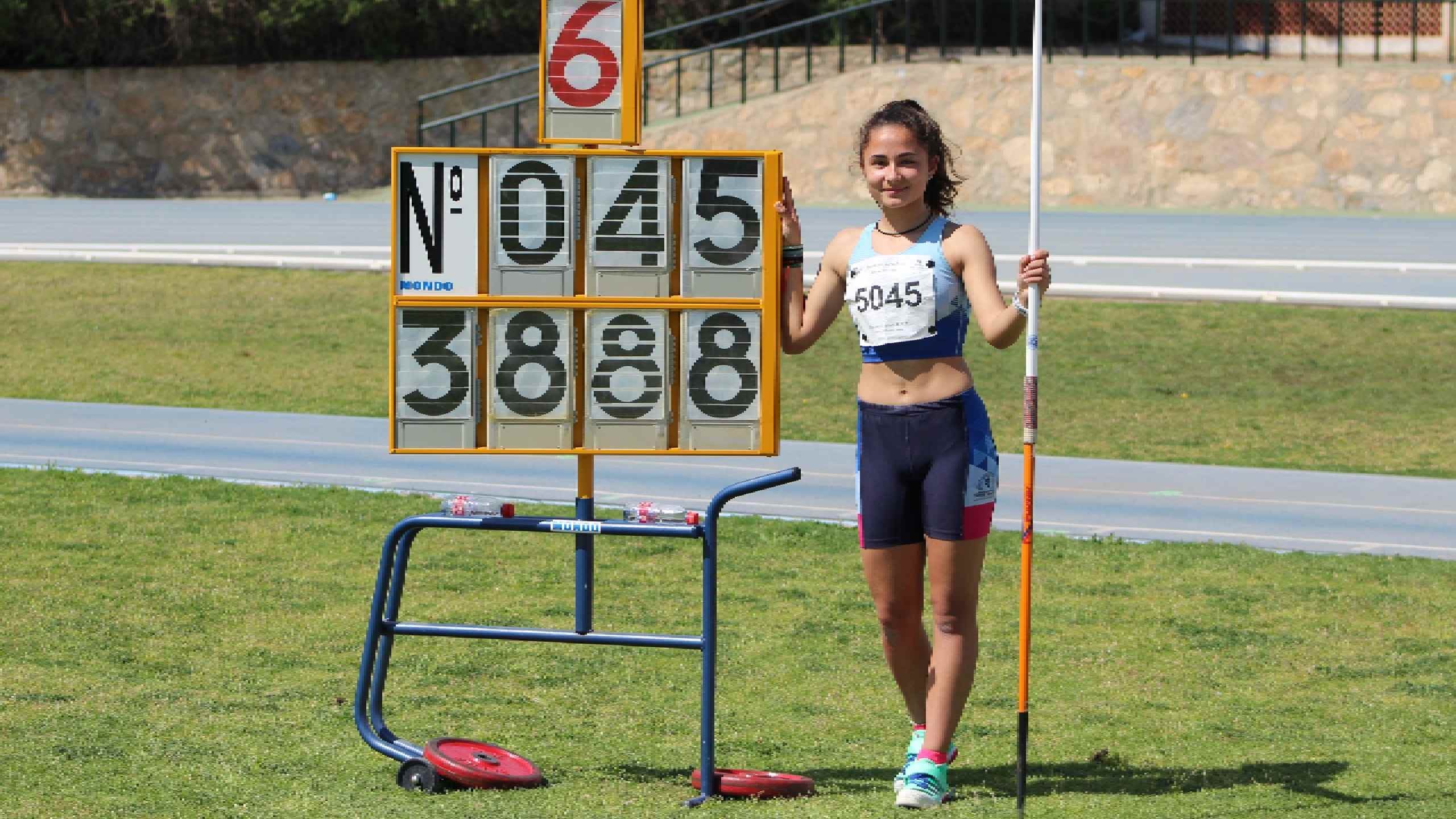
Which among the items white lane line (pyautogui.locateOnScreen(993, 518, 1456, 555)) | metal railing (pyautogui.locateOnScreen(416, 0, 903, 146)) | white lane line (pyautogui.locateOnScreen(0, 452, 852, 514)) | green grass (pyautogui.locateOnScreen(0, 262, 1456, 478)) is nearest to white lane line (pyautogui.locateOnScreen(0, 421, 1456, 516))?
white lane line (pyautogui.locateOnScreen(0, 452, 852, 514))

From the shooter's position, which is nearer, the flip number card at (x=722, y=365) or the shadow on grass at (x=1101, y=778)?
the shadow on grass at (x=1101, y=778)

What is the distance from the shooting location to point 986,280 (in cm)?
577

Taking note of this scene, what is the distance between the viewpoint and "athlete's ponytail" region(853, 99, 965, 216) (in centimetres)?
593

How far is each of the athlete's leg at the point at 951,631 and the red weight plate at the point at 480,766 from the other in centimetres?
122

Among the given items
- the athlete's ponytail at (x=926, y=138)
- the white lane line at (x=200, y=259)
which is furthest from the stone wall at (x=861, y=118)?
the athlete's ponytail at (x=926, y=138)

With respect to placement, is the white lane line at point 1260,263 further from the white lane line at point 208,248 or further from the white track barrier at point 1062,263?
the white lane line at point 208,248

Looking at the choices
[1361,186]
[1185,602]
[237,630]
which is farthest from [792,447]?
[1361,186]

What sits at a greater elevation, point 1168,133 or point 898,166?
point 1168,133

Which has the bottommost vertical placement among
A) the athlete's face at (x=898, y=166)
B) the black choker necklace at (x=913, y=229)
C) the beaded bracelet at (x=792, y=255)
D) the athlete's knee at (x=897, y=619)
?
the athlete's knee at (x=897, y=619)

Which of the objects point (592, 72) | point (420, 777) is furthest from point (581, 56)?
point (420, 777)

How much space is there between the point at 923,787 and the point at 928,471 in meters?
0.91

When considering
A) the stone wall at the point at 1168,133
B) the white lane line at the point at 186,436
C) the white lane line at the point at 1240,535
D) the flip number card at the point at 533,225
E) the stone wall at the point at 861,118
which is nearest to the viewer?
the flip number card at the point at 533,225

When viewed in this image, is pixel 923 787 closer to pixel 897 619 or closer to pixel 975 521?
pixel 897 619

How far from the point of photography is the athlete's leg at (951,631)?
5848 mm
